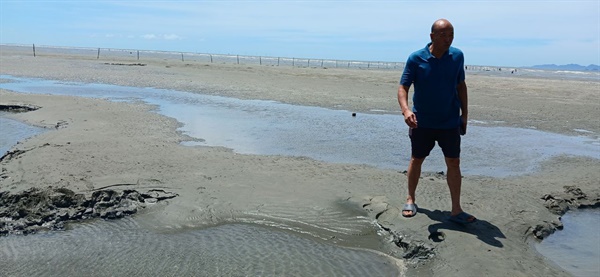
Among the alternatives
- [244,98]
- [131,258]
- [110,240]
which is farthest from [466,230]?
[244,98]

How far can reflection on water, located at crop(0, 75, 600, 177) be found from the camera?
30.0 feet

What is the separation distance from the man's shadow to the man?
9 centimetres

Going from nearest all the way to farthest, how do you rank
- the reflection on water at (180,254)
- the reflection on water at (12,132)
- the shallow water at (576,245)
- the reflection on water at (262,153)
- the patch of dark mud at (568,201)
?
the reflection on water at (180,254) < the reflection on water at (262,153) < the shallow water at (576,245) < the patch of dark mud at (568,201) < the reflection on water at (12,132)

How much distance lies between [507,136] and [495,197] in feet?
22.3

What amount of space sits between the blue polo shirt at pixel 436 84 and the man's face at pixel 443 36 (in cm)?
13

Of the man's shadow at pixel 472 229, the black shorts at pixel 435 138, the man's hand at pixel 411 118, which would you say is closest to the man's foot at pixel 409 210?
the man's shadow at pixel 472 229

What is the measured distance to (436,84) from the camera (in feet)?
16.0

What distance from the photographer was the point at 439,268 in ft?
14.2

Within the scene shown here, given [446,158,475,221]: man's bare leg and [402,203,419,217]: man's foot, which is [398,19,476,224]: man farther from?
[402,203,419,217]: man's foot

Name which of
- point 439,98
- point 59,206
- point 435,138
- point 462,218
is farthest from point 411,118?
point 59,206

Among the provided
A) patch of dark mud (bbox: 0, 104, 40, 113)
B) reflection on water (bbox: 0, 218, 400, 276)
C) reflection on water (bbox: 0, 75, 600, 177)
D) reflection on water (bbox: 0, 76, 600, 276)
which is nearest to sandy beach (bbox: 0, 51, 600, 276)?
reflection on water (bbox: 0, 218, 400, 276)

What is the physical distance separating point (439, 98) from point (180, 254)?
3.12 meters

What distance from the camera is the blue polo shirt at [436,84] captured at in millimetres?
4840

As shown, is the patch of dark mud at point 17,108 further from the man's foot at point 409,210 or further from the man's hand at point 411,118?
the man's hand at point 411,118
